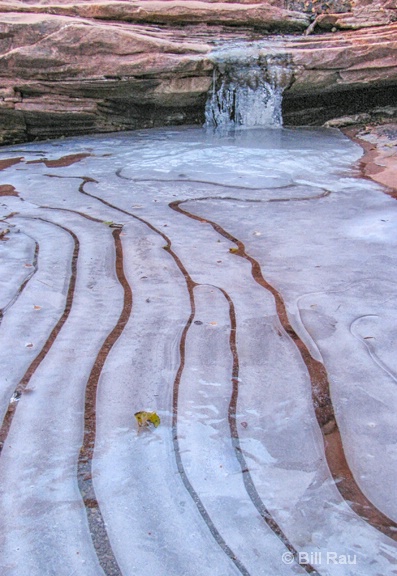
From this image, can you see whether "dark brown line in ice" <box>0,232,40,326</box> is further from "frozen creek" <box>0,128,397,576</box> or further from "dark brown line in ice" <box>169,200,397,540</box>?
"dark brown line in ice" <box>169,200,397,540</box>

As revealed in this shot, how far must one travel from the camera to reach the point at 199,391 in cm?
188

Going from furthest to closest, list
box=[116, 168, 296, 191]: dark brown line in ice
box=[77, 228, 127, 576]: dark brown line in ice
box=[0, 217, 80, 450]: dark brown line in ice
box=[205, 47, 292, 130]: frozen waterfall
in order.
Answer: box=[205, 47, 292, 130]: frozen waterfall < box=[116, 168, 296, 191]: dark brown line in ice < box=[0, 217, 80, 450]: dark brown line in ice < box=[77, 228, 127, 576]: dark brown line in ice

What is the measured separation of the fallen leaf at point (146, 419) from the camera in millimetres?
1700

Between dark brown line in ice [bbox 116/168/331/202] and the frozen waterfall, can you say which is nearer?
dark brown line in ice [bbox 116/168/331/202]

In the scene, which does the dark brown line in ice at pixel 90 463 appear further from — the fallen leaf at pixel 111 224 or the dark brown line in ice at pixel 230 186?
the dark brown line in ice at pixel 230 186

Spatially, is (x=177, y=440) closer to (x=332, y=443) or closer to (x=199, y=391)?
(x=199, y=391)

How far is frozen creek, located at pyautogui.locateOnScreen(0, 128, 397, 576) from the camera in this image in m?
1.32

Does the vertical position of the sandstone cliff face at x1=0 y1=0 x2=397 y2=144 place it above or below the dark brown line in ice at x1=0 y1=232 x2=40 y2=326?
above

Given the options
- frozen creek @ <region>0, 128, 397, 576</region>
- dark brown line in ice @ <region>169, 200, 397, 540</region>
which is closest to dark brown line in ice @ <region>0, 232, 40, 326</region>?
frozen creek @ <region>0, 128, 397, 576</region>

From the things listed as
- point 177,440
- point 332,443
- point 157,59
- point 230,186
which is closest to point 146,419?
point 177,440

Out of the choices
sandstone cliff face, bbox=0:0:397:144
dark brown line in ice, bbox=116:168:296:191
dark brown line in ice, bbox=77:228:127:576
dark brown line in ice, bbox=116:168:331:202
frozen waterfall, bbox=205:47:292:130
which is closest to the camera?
dark brown line in ice, bbox=77:228:127:576

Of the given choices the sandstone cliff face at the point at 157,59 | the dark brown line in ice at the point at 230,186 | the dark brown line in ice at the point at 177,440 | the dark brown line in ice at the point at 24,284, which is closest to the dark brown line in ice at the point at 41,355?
the dark brown line in ice at the point at 24,284

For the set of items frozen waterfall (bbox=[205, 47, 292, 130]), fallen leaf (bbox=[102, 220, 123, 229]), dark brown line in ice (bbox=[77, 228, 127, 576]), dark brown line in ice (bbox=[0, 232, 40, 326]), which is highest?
frozen waterfall (bbox=[205, 47, 292, 130])

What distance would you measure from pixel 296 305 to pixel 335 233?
1093mm
